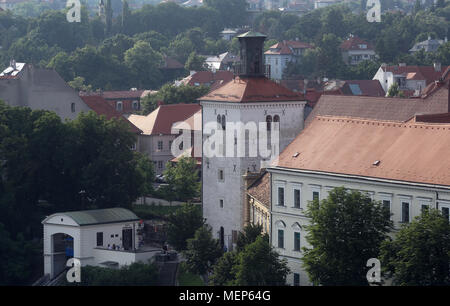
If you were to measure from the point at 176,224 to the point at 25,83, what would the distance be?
1365 inches

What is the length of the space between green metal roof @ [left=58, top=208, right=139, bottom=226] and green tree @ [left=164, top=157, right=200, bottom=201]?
45.9 feet

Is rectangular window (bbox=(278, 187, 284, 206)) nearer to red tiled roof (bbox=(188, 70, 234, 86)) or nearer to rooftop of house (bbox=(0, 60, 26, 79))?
rooftop of house (bbox=(0, 60, 26, 79))

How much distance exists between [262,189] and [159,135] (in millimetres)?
43870

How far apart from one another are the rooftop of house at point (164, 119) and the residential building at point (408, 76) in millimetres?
49022

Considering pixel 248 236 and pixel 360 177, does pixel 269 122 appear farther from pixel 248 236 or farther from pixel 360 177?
pixel 360 177

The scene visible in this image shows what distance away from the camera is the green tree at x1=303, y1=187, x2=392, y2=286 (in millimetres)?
63469

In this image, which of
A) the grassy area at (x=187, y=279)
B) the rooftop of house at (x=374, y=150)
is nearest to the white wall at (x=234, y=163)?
the grassy area at (x=187, y=279)

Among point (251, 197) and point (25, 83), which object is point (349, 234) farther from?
point (25, 83)

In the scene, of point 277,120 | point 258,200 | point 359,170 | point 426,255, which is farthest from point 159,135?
point 426,255

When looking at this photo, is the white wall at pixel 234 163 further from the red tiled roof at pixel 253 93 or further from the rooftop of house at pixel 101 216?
the rooftop of house at pixel 101 216

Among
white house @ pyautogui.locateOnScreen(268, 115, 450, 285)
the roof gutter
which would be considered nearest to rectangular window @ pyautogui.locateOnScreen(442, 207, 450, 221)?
white house @ pyautogui.locateOnScreen(268, 115, 450, 285)

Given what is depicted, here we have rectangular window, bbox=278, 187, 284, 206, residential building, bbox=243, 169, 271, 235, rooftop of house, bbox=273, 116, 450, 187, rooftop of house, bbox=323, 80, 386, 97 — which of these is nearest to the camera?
rooftop of house, bbox=273, 116, 450, 187

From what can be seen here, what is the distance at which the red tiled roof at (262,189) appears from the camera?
76.8 m

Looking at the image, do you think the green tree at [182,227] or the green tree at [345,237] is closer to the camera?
the green tree at [345,237]
